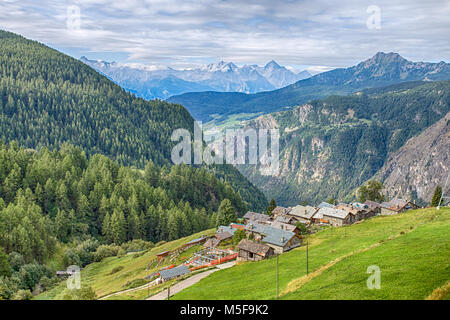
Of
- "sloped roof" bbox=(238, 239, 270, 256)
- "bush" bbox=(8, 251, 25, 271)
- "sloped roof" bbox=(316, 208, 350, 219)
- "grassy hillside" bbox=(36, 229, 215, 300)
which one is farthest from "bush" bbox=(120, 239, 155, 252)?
"sloped roof" bbox=(316, 208, 350, 219)

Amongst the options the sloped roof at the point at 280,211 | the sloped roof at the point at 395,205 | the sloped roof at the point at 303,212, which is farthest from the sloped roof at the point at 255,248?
the sloped roof at the point at 395,205

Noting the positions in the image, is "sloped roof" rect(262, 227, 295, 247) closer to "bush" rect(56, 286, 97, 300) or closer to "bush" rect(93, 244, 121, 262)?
"bush" rect(56, 286, 97, 300)

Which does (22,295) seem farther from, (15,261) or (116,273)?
(116,273)

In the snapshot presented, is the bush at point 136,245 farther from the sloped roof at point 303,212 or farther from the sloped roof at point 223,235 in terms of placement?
the sloped roof at point 303,212

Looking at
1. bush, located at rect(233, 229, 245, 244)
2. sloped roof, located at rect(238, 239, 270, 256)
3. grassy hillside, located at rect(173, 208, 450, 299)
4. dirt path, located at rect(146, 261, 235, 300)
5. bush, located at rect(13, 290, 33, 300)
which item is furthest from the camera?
bush, located at rect(233, 229, 245, 244)

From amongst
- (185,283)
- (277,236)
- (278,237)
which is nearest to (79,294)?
(185,283)

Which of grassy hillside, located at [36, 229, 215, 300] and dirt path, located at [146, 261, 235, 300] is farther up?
dirt path, located at [146, 261, 235, 300]
